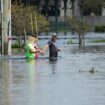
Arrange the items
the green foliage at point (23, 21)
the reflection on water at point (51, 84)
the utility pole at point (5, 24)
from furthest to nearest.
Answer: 1. the green foliage at point (23, 21)
2. the utility pole at point (5, 24)
3. the reflection on water at point (51, 84)

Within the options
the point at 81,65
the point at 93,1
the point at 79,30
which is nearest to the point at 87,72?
the point at 81,65

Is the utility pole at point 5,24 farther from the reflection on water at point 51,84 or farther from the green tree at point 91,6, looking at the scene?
the green tree at point 91,6

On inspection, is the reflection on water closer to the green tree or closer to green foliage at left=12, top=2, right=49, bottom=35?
green foliage at left=12, top=2, right=49, bottom=35

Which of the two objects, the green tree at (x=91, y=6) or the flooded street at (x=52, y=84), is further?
the green tree at (x=91, y=6)

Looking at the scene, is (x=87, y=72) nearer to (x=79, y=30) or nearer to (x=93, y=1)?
(x=79, y=30)

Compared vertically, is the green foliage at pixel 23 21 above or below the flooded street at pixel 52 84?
above

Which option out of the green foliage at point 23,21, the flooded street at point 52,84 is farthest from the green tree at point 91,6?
the flooded street at point 52,84

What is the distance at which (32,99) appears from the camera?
14.3 m

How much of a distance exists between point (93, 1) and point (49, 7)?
45.0 ft

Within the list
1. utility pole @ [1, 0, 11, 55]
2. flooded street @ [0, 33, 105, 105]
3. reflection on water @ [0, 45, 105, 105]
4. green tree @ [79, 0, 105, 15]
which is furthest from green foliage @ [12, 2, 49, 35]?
green tree @ [79, 0, 105, 15]

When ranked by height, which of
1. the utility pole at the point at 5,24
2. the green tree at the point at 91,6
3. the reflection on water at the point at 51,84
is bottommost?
the reflection on water at the point at 51,84

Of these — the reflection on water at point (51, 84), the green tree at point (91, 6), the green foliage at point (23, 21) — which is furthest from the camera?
the green tree at point (91, 6)

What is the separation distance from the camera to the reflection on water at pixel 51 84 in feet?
46.5

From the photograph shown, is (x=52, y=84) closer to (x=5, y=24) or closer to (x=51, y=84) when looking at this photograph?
(x=51, y=84)
